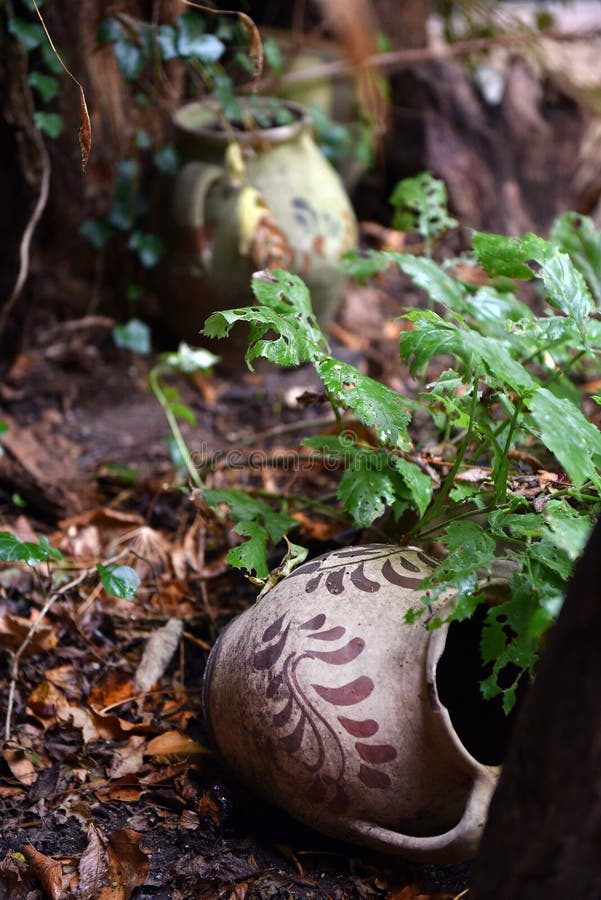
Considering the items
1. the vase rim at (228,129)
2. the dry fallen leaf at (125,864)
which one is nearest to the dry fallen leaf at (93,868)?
the dry fallen leaf at (125,864)

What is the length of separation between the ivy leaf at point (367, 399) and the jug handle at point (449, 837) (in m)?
0.57

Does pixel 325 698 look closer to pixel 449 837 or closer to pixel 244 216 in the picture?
pixel 449 837

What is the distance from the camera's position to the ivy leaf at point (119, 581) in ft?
6.03

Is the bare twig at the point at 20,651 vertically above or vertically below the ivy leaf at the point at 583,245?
below

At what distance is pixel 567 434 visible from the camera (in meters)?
1.24

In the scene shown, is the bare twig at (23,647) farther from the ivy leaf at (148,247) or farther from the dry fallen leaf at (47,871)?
the ivy leaf at (148,247)

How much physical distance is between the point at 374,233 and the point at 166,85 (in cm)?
140

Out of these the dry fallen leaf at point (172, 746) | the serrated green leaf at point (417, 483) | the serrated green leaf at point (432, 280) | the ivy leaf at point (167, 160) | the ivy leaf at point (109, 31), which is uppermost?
the ivy leaf at point (109, 31)

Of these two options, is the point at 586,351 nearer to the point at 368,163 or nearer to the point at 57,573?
the point at 57,573

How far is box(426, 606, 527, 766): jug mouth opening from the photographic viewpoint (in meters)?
1.65

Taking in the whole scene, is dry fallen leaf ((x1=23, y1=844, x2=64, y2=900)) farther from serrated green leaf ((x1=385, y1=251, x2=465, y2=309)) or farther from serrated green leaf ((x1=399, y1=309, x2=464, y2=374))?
serrated green leaf ((x1=385, y1=251, x2=465, y2=309))

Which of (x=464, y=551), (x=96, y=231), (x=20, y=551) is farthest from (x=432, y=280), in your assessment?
(x=96, y=231)

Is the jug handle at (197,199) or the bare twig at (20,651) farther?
the jug handle at (197,199)

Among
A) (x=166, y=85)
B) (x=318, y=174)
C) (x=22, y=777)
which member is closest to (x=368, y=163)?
(x=318, y=174)
